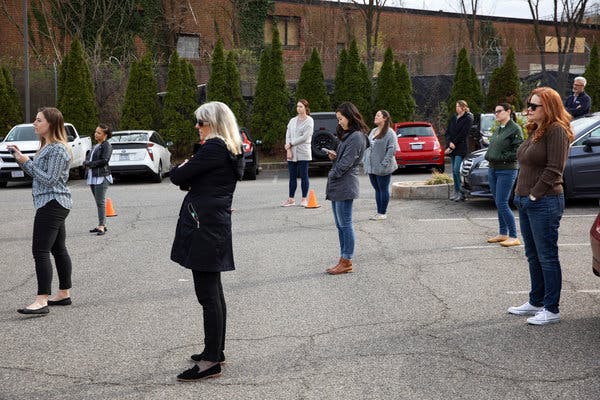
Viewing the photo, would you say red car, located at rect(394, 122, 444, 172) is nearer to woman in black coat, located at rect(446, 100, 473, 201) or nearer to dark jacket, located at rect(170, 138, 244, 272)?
woman in black coat, located at rect(446, 100, 473, 201)

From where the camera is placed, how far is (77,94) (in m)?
29.1

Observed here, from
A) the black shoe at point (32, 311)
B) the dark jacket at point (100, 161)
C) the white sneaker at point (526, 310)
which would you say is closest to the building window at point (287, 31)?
the dark jacket at point (100, 161)

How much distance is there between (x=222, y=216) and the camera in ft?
17.5

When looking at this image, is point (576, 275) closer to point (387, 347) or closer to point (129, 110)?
point (387, 347)

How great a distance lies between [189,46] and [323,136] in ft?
70.1

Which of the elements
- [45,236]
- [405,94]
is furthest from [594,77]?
[45,236]

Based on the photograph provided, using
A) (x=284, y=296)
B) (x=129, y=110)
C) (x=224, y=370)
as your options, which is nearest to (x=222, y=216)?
(x=224, y=370)

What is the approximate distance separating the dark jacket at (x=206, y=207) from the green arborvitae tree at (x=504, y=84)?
26.5 metres

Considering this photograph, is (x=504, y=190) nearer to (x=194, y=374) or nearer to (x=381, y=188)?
(x=381, y=188)

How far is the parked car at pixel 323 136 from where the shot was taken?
2227 cm

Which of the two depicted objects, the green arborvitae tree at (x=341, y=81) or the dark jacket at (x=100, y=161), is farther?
the green arborvitae tree at (x=341, y=81)

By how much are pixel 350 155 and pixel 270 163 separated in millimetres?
19385

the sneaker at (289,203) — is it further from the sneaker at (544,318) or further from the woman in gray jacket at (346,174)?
the sneaker at (544,318)

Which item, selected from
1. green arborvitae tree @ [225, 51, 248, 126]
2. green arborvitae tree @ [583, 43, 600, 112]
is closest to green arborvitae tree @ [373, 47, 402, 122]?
green arborvitae tree @ [225, 51, 248, 126]
